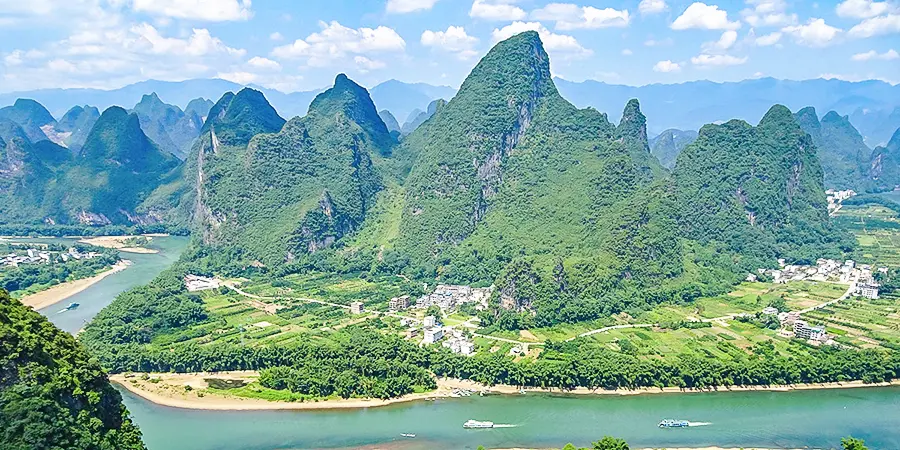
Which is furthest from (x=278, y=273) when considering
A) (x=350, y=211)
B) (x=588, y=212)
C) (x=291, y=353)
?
(x=588, y=212)

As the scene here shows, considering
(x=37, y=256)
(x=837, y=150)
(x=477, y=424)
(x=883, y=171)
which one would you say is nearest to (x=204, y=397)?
(x=477, y=424)

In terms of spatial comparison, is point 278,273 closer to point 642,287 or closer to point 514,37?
point 642,287

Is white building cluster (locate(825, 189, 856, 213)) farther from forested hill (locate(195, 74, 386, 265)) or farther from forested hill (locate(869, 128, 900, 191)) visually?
forested hill (locate(195, 74, 386, 265))

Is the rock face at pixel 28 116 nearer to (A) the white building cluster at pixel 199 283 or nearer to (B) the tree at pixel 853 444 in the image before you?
(A) the white building cluster at pixel 199 283

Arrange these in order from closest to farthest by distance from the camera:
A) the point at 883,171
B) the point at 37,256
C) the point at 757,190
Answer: the point at 757,190, the point at 37,256, the point at 883,171

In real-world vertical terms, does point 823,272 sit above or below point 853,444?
above

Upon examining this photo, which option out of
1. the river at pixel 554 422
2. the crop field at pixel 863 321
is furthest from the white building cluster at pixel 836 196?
the river at pixel 554 422

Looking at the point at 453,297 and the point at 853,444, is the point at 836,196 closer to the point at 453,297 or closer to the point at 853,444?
the point at 453,297

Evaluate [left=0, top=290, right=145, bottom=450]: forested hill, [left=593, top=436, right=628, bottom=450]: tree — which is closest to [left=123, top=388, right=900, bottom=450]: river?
[left=593, top=436, right=628, bottom=450]: tree
